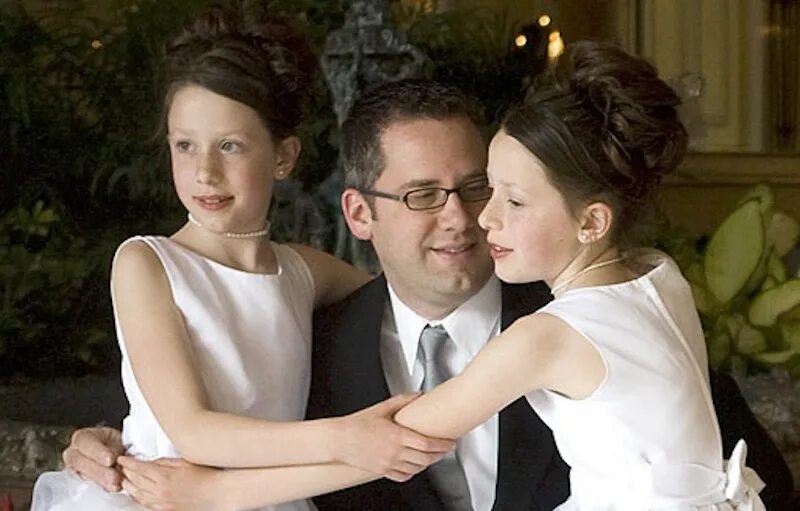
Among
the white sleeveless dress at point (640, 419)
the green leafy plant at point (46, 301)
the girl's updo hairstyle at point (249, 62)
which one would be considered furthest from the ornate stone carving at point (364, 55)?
the white sleeveless dress at point (640, 419)

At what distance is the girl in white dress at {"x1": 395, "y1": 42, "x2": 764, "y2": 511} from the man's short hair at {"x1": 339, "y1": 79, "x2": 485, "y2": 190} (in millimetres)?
278

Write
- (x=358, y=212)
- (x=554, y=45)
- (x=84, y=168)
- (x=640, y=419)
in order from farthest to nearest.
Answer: (x=554, y=45) → (x=84, y=168) → (x=358, y=212) → (x=640, y=419)

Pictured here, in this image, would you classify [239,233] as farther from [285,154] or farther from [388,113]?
[388,113]

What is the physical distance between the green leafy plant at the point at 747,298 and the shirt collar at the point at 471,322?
81cm

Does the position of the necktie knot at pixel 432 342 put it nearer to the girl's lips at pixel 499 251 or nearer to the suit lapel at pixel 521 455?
the suit lapel at pixel 521 455

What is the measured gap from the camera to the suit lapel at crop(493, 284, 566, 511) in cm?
144

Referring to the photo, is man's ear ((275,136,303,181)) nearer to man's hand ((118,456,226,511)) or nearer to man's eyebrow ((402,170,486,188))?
man's eyebrow ((402,170,486,188))

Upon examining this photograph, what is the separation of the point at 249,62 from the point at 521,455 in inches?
21.4

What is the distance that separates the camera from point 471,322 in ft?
5.05

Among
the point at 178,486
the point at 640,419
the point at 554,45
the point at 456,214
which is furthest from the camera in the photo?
the point at 554,45

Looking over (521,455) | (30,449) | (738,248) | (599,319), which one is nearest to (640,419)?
(599,319)

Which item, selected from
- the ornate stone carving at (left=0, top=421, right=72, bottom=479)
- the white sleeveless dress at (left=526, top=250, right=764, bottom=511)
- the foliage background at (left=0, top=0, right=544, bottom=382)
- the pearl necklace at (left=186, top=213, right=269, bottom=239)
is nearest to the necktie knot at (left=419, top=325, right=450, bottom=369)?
the pearl necklace at (left=186, top=213, right=269, bottom=239)

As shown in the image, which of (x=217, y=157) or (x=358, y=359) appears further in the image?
(x=358, y=359)

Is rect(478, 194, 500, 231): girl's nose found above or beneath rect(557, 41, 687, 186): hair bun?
beneath
